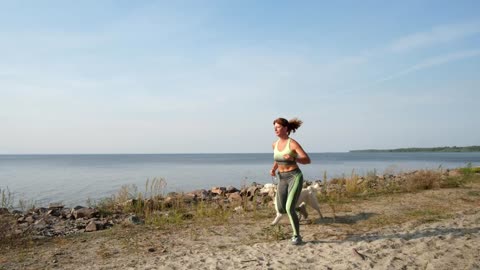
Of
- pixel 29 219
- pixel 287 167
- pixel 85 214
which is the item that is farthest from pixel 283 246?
pixel 29 219

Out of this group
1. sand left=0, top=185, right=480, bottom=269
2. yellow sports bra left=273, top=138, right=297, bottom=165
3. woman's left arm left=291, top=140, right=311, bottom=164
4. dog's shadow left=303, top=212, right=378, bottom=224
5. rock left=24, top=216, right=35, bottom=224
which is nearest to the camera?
sand left=0, top=185, right=480, bottom=269

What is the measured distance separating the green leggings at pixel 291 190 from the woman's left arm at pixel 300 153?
0.91 feet

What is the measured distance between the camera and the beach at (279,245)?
15.9 feet

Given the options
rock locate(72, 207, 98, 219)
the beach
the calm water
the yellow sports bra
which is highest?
the yellow sports bra

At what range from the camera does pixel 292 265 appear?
184 inches

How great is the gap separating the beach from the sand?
0.04 ft

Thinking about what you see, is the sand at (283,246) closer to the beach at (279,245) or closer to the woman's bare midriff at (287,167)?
the beach at (279,245)

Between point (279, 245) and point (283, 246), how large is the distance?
0.30 feet

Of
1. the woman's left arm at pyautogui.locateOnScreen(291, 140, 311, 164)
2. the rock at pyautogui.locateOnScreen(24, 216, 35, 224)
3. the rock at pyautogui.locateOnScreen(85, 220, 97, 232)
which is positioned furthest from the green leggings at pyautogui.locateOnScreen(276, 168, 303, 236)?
the rock at pyautogui.locateOnScreen(24, 216, 35, 224)

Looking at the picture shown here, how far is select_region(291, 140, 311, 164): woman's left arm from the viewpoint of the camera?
5238mm

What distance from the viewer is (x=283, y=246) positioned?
5562 millimetres

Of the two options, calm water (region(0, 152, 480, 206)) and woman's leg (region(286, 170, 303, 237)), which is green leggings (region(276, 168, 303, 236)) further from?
calm water (region(0, 152, 480, 206))

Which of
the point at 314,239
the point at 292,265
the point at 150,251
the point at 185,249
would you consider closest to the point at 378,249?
the point at 314,239

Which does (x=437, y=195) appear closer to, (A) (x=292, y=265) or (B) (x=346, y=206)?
(B) (x=346, y=206)
